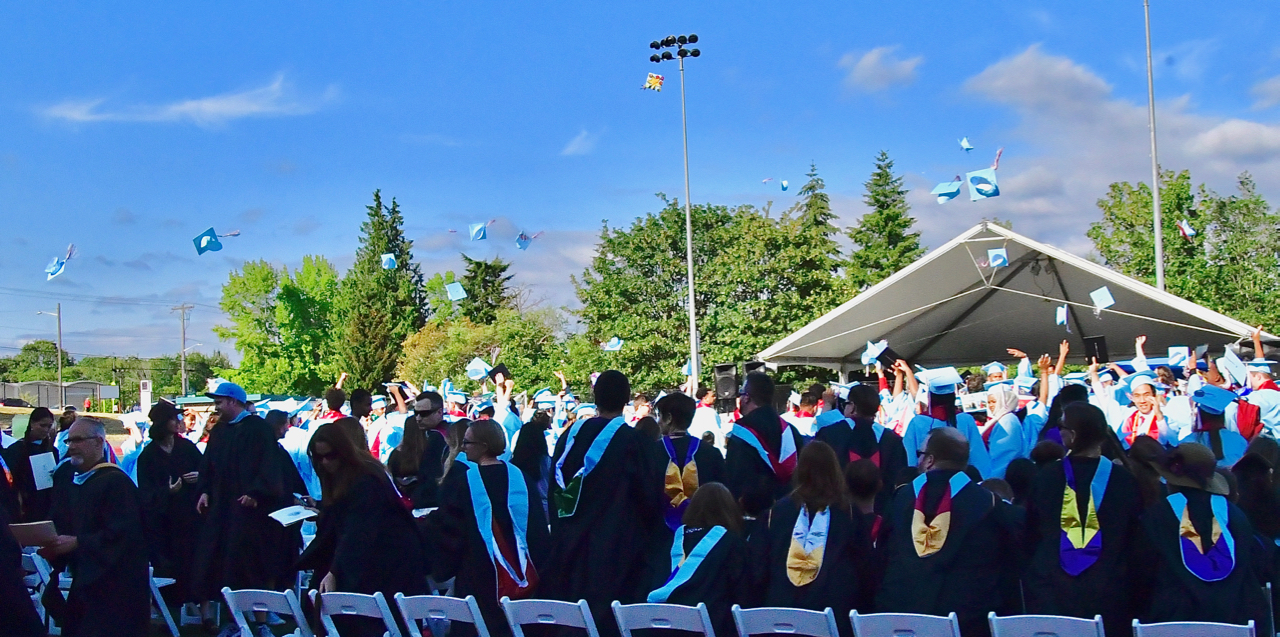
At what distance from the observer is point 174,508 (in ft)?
24.7

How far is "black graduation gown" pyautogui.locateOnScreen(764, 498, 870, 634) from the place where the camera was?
4754 mm

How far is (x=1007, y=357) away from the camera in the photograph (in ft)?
73.8

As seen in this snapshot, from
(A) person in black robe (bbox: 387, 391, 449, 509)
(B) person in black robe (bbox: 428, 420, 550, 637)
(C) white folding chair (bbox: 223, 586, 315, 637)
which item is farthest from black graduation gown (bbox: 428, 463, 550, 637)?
(A) person in black robe (bbox: 387, 391, 449, 509)

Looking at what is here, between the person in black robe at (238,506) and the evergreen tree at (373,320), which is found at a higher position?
the evergreen tree at (373,320)

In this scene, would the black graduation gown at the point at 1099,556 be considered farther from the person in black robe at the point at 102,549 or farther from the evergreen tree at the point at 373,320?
the evergreen tree at the point at 373,320

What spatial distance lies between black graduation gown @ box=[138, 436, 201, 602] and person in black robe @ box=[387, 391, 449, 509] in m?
1.36

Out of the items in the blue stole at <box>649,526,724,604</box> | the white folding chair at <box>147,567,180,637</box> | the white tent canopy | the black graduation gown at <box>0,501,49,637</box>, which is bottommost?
the white folding chair at <box>147,567,180,637</box>

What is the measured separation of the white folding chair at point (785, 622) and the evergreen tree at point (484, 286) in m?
56.5

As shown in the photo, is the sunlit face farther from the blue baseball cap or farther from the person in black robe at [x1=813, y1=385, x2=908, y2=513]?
the blue baseball cap

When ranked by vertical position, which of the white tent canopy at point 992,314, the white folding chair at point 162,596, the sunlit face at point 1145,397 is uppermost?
the white tent canopy at point 992,314

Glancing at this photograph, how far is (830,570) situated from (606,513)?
1294 millimetres

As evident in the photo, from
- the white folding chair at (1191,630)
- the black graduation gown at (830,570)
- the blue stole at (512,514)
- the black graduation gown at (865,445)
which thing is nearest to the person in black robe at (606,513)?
the blue stole at (512,514)

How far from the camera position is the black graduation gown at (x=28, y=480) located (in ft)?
29.8

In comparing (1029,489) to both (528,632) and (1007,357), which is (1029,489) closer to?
(528,632)
